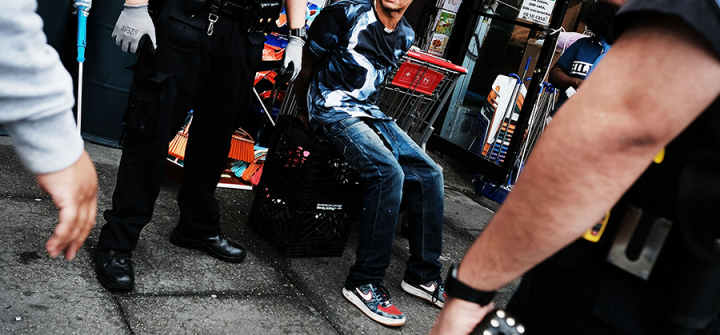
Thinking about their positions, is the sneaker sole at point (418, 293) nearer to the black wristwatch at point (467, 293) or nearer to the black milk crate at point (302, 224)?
the black milk crate at point (302, 224)

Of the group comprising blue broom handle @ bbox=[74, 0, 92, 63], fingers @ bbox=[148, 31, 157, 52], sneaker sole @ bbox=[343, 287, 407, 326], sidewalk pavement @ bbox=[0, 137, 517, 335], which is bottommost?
sidewalk pavement @ bbox=[0, 137, 517, 335]

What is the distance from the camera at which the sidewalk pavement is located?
2277 millimetres

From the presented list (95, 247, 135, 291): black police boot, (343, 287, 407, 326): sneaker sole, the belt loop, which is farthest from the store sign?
(95, 247, 135, 291): black police boot

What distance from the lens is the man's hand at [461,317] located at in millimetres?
1023

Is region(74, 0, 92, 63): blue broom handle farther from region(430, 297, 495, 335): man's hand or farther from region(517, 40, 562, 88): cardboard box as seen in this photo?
region(517, 40, 562, 88): cardboard box

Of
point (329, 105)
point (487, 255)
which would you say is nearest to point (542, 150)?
point (487, 255)

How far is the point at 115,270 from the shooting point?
8.20ft

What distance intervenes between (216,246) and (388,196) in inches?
37.7

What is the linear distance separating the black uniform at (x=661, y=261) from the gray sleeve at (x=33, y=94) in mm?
919

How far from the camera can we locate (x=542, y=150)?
3.00ft

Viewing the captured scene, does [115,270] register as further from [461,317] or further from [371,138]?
[461,317]

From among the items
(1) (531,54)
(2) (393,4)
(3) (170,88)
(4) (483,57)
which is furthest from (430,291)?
(4) (483,57)

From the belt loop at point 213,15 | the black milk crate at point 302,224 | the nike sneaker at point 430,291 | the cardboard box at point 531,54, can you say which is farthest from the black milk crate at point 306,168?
the cardboard box at point 531,54

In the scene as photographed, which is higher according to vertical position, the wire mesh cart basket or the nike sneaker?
the wire mesh cart basket
